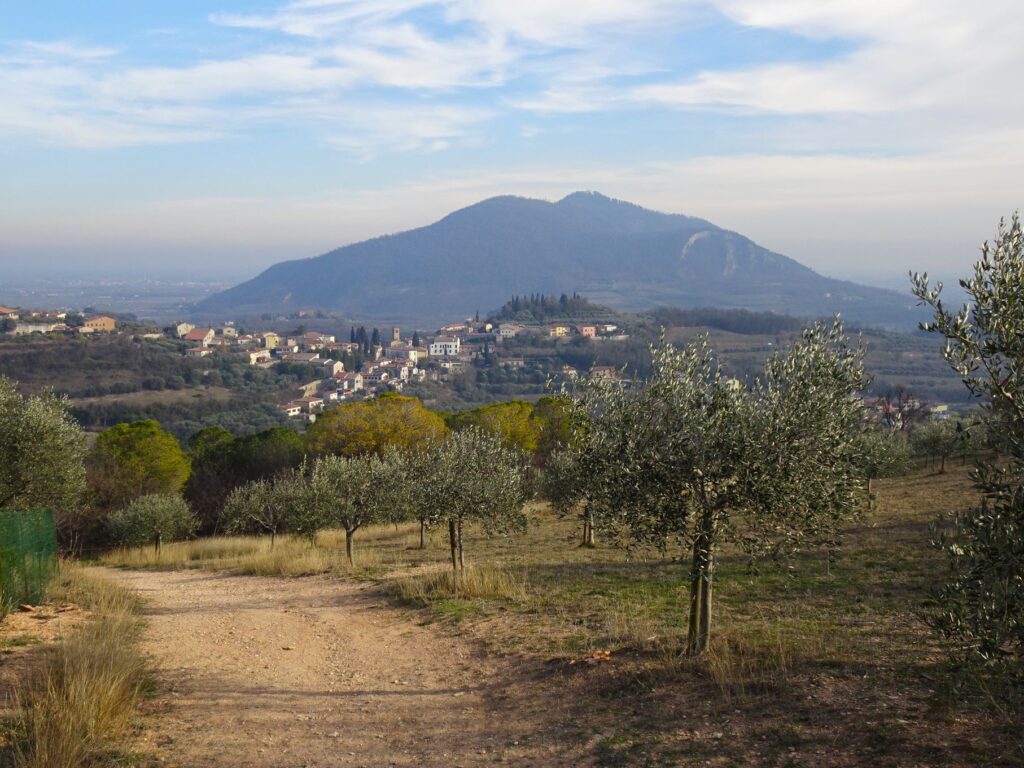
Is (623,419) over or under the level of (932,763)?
over

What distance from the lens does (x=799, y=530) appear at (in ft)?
30.9

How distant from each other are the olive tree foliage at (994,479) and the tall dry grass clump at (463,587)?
1012cm

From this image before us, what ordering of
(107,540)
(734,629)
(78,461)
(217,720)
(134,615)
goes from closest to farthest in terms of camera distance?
(217,720) < (734,629) < (134,615) < (78,461) < (107,540)

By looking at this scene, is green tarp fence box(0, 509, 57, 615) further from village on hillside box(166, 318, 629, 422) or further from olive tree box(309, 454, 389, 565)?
village on hillside box(166, 318, 629, 422)

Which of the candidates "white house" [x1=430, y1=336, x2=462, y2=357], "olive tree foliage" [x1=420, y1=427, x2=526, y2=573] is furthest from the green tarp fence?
"white house" [x1=430, y1=336, x2=462, y2=357]

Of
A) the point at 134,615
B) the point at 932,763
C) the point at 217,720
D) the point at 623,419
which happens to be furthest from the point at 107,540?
the point at 932,763

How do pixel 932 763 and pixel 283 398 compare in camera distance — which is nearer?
pixel 932 763

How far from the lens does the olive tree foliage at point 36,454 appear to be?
848 inches

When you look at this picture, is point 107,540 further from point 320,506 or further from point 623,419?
point 623,419

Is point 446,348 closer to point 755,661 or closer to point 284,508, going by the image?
point 284,508

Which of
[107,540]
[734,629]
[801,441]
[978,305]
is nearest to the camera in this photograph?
[978,305]

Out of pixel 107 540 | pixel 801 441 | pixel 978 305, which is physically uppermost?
pixel 978 305

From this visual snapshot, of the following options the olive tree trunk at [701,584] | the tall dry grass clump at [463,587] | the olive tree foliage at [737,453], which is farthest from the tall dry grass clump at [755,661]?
the tall dry grass clump at [463,587]

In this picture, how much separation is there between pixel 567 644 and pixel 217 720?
505 cm
